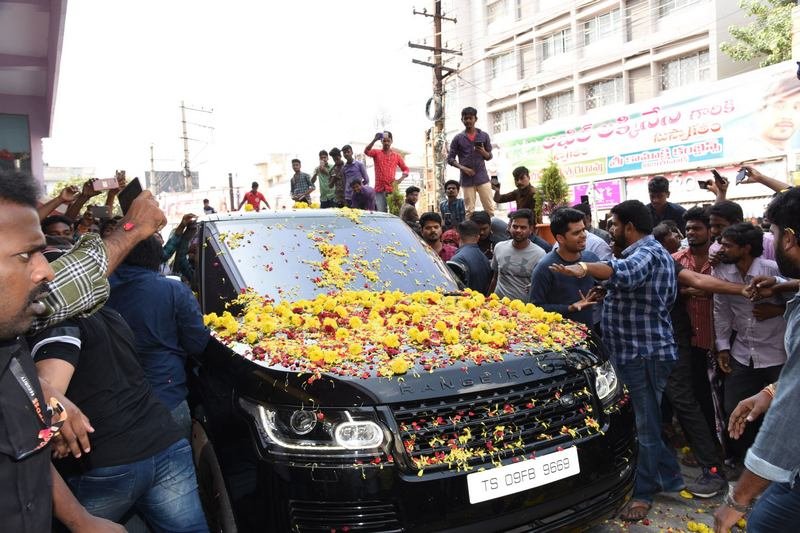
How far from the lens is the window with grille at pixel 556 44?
32.0 metres

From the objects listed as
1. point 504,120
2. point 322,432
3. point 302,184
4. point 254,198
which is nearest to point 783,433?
point 322,432

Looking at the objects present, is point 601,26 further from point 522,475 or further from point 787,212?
point 522,475

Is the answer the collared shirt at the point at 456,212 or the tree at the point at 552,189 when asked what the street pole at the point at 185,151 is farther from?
the collared shirt at the point at 456,212

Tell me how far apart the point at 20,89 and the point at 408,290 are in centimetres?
826

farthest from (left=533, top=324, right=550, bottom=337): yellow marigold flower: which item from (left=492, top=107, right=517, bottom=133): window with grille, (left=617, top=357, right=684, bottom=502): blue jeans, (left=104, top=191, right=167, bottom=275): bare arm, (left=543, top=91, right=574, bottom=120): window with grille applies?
(left=492, top=107, right=517, bottom=133): window with grille

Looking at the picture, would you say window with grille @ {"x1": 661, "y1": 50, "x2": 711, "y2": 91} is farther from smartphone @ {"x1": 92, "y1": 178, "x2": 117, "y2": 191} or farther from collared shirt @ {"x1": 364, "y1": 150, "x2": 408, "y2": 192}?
smartphone @ {"x1": 92, "y1": 178, "x2": 117, "y2": 191}

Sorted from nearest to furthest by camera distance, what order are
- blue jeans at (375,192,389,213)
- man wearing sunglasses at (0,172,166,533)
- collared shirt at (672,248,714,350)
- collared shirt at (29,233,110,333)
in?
man wearing sunglasses at (0,172,166,533) → collared shirt at (29,233,110,333) → collared shirt at (672,248,714,350) → blue jeans at (375,192,389,213)

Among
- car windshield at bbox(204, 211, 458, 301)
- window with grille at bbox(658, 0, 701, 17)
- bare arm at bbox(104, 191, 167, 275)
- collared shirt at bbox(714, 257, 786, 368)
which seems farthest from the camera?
window with grille at bbox(658, 0, 701, 17)

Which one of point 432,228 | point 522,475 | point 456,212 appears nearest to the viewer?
point 522,475

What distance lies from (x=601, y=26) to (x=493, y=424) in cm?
3230

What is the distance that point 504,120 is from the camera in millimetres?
36000

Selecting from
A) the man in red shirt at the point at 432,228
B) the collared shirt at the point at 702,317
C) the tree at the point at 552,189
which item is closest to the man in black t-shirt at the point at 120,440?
the collared shirt at the point at 702,317

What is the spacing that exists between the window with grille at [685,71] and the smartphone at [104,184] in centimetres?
2797

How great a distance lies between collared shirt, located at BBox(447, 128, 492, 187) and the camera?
30.9 feet
